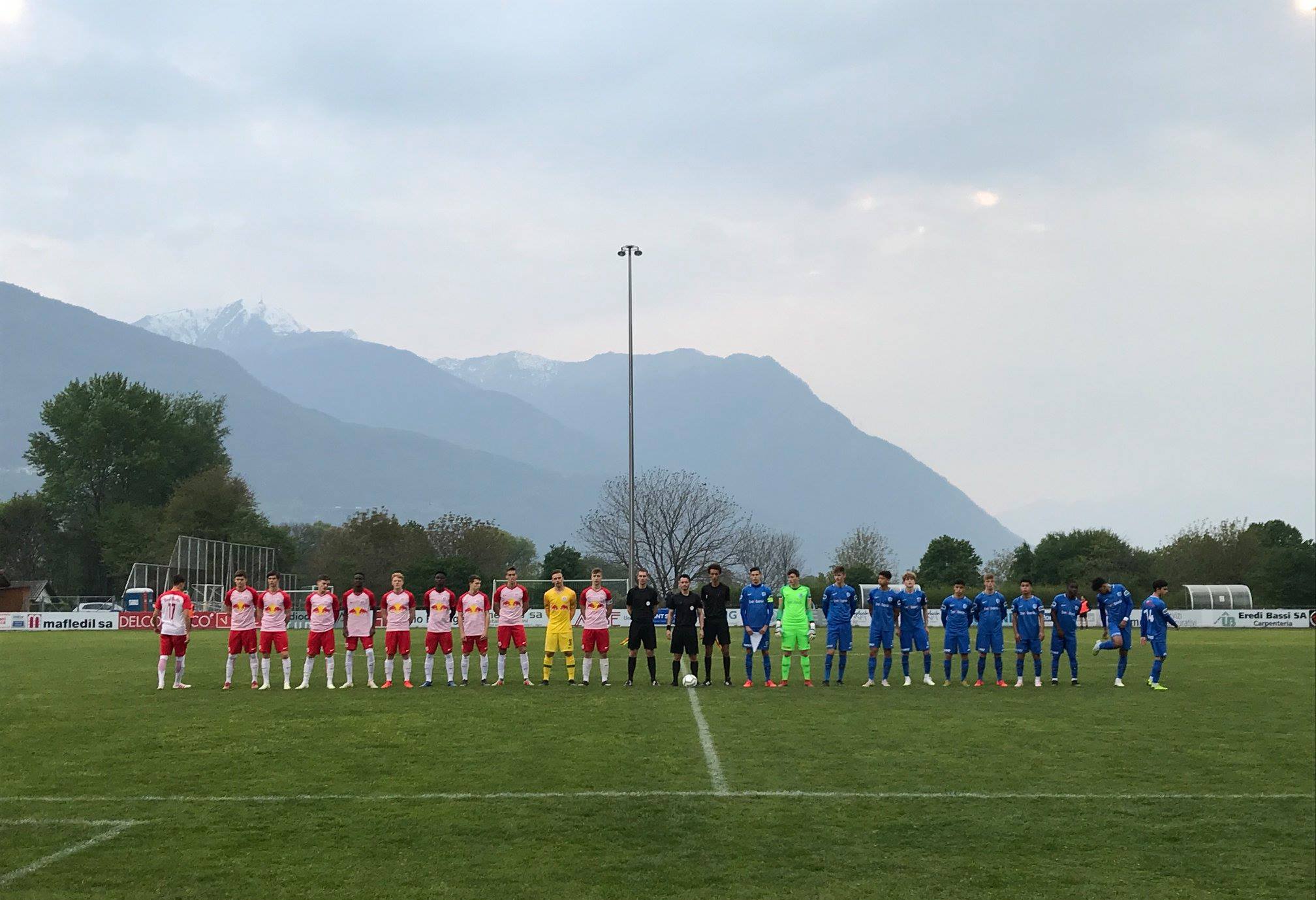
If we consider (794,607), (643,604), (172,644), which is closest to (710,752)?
(643,604)

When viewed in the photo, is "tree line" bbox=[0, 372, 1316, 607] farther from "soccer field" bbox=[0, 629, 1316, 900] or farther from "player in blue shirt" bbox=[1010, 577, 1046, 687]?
"soccer field" bbox=[0, 629, 1316, 900]

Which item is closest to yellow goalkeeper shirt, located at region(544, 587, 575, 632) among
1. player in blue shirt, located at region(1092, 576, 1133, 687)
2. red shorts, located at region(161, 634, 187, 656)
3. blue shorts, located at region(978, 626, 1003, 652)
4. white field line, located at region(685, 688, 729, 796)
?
white field line, located at region(685, 688, 729, 796)

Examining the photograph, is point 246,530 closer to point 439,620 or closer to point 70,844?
point 439,620

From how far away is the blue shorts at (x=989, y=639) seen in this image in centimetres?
2002

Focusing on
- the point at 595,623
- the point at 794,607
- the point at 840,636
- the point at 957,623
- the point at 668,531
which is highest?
the point at 668,531

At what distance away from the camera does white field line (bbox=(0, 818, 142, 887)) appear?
24.9 ft

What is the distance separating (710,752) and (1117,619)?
36.3ft

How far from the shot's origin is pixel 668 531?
82062 millimetres

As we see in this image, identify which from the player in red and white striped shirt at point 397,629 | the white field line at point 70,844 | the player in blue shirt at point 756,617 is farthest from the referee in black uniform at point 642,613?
the white field line at point 70,844

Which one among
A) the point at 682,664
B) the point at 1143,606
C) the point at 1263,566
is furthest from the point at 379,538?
the point at 1143,606

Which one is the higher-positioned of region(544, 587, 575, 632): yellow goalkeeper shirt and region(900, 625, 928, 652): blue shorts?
region(544, 587, 575, 632): yellow goalkeeper shirt

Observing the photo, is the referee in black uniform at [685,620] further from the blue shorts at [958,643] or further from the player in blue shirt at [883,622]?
the blue shorts at [958,643]

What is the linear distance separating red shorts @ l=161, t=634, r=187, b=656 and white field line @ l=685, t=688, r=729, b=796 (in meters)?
9.36

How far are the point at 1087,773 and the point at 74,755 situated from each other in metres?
10.6
